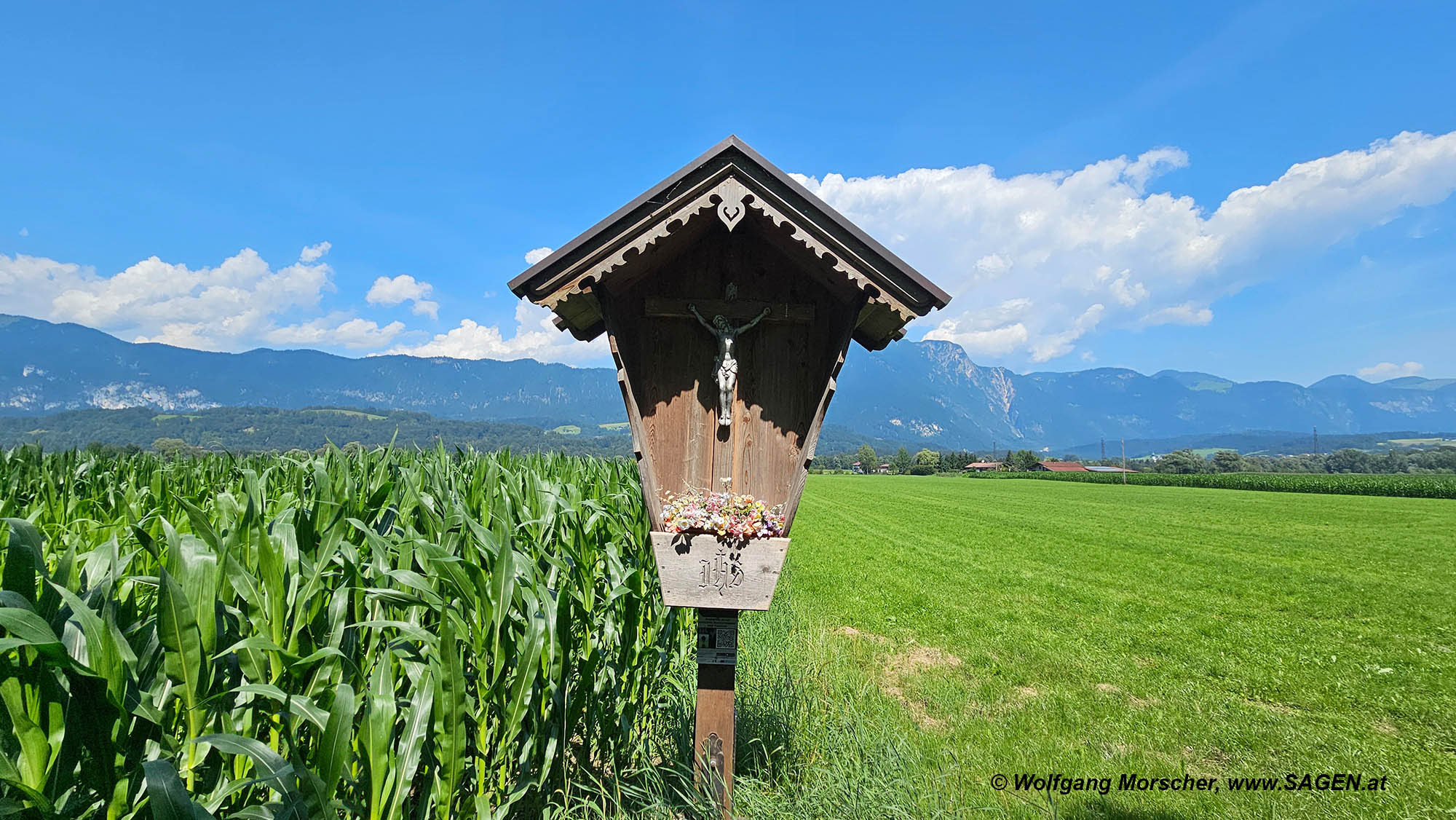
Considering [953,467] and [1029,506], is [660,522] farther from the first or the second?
[953,467]

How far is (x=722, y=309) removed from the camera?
3.81m

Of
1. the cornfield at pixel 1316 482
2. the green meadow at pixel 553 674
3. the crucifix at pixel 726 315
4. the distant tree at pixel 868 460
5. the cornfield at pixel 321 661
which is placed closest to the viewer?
the cornfield at pixel 321 661

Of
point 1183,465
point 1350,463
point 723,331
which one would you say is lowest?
point 1183,465

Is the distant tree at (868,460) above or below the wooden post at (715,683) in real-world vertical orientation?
below

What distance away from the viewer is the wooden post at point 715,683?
3643 millimetres

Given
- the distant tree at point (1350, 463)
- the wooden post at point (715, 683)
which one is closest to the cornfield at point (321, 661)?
the wooden post at point (715, 683)

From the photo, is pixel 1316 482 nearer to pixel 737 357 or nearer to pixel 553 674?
pixel 737 357

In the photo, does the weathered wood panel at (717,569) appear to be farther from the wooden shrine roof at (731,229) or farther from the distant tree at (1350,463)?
the distant tree at (1350,463)

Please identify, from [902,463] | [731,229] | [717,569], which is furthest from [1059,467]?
[731,229]

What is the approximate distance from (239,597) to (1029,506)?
3539 centimetres

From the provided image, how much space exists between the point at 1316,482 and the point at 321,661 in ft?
236

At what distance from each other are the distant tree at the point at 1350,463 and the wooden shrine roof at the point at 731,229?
120 metres

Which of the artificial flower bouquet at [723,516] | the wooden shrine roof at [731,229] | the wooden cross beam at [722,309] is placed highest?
the wooden shrine roof at [731,229]

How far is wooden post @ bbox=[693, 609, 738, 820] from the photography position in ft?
12.0
